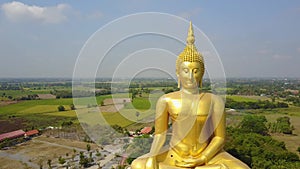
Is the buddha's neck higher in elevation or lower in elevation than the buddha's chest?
higher

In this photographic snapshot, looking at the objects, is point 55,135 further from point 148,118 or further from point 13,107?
point 13,107

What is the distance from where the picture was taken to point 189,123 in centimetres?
479

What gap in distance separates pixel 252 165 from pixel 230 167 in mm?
6623

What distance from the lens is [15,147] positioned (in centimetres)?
1895

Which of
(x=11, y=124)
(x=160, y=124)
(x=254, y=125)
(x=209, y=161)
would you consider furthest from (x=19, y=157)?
(x=254, y=125)

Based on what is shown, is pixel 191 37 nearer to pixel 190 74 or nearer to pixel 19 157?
pixel 190 74

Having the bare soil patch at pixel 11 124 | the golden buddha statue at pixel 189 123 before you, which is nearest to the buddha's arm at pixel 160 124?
the golden buddha statue at pixel 189 123

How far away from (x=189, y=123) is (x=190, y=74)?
853 millimetres

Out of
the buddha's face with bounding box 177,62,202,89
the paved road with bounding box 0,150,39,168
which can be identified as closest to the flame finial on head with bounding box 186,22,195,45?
the buddha's face with bounding box 177,62,202,89

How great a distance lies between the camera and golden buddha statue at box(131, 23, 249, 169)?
4719mm

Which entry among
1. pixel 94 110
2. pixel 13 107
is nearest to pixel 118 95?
pixel 94 110

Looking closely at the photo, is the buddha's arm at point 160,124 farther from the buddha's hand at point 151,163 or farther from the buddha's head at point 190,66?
the buddha's head at point 190,66

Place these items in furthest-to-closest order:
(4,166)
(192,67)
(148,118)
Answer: (4,166) → (148,118) → (192,67)

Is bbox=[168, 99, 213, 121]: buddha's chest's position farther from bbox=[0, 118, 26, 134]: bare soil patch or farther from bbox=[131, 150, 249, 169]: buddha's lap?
bbox=[0, 118, 26, 134]: bare soil patch
